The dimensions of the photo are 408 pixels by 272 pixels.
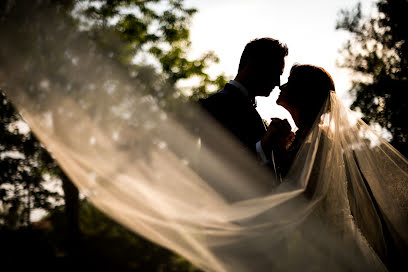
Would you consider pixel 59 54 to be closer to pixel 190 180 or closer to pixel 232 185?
pixel 190 180

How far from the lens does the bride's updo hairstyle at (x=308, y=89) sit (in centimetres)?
243

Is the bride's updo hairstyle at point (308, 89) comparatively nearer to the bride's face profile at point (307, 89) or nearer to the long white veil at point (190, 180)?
the bride's face profile at point (307, 89)

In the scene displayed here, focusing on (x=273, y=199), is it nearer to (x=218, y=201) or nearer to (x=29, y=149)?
(x=218, y=201)

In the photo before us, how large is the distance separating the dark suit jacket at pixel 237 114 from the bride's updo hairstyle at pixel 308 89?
46cm

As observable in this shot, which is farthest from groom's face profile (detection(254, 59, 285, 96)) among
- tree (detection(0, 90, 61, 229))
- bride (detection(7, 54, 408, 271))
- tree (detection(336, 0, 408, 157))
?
tree (detection(336, 0, 408, 157))

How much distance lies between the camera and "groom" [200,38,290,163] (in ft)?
7.33

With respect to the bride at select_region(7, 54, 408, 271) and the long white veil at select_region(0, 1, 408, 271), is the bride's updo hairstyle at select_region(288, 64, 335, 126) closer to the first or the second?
the bride at select_region(7, 54, 408, 271)

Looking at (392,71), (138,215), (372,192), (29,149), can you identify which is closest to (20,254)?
(29,149)

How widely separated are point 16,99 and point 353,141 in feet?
A: 8.41

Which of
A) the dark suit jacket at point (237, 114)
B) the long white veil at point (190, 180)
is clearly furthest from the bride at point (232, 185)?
the dark suit jacket at point (237, 114)

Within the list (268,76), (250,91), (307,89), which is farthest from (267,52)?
(307,89)

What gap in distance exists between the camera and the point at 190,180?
5.31 ft

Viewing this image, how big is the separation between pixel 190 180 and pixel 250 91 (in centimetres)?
116

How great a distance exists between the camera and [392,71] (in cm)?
1230
